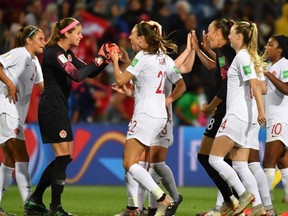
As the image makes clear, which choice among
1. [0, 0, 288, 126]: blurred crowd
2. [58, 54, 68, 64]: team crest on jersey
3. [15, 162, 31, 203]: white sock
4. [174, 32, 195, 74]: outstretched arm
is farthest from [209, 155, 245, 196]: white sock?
[0, 0, 288, 126]: blurred crowd

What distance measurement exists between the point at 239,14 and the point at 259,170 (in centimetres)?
964

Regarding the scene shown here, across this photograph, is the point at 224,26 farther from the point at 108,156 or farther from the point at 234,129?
the point at 108,156

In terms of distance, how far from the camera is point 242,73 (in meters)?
10.5

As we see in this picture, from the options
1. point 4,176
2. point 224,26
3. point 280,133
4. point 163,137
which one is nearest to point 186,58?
point 224,26

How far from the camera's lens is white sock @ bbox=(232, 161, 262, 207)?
34.9ft

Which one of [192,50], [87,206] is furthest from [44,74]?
[87,206]

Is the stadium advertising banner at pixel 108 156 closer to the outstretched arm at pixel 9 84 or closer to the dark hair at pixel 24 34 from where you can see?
the dark hair at pixel 24 34

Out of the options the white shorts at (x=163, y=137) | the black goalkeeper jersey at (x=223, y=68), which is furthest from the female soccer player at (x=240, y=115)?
the white shorts at (x=163, y=137)

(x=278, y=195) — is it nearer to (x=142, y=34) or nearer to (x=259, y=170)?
(x=259, y=170)

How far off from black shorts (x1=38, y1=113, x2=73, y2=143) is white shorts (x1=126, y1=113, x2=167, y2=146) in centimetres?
84

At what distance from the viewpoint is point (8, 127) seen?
36.9 feet

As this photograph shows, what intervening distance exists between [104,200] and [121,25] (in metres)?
7.05

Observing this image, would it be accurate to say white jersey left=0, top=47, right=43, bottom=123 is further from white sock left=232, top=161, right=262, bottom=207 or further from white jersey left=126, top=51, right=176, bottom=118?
white sock left=232, top=161, right=262, bottom=207

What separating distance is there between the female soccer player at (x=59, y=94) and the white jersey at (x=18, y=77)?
1.74ft
